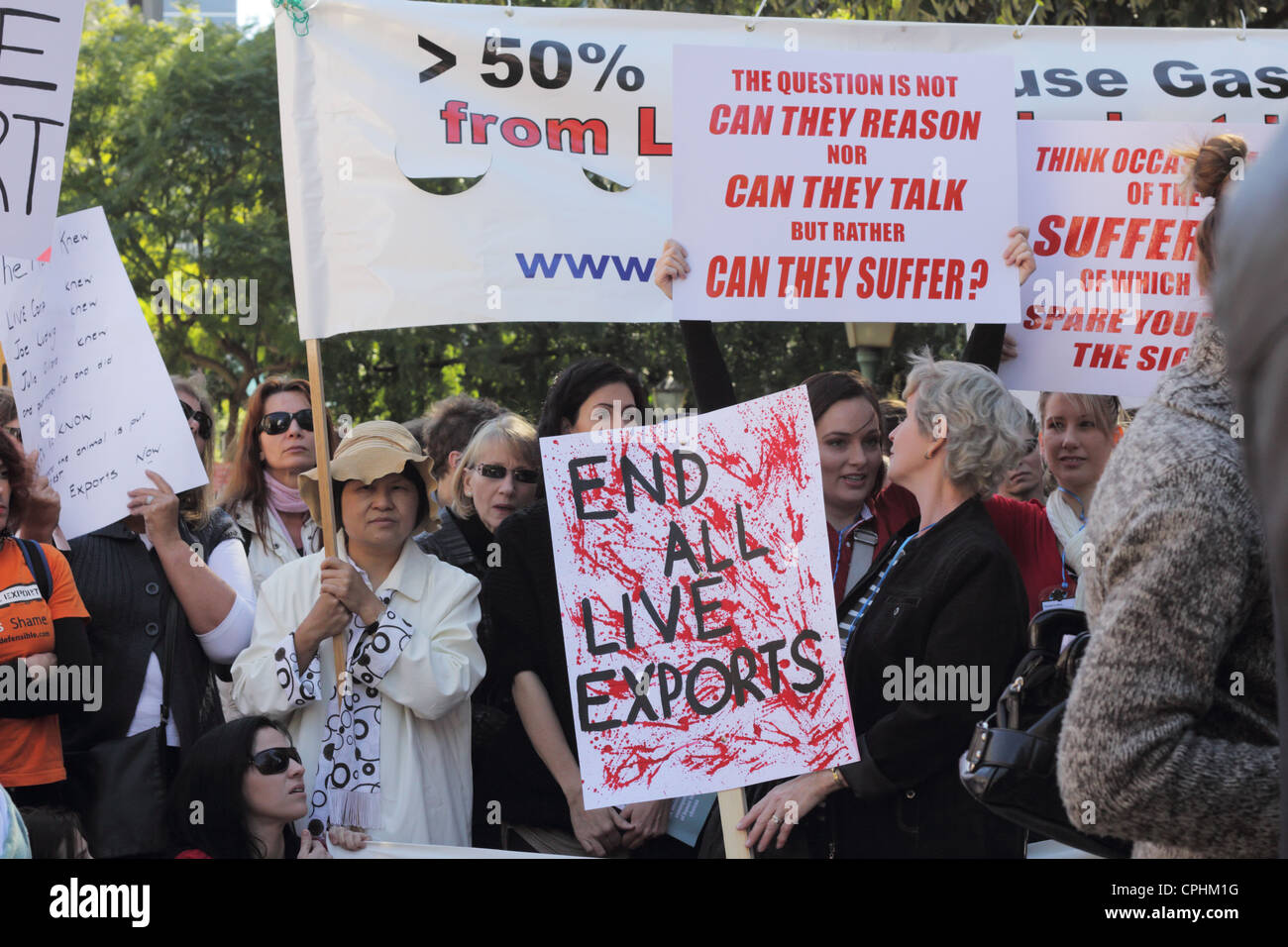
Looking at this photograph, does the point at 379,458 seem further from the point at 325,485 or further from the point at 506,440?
the point at 506,440

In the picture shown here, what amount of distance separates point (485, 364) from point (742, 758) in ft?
38.0

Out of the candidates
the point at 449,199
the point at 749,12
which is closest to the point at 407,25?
the point at 449,199

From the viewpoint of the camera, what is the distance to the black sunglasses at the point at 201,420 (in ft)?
15.7

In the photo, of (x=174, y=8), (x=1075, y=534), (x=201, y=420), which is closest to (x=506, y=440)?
(x=201, y=420)

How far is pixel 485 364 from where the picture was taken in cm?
1498

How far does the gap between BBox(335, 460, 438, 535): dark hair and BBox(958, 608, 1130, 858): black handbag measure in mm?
2102

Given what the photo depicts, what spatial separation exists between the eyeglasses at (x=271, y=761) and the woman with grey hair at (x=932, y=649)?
123 centimetres

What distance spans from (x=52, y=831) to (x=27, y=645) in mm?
521

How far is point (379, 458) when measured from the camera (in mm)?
4105

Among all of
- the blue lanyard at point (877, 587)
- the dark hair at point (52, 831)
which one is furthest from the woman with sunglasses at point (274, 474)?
the blue lanyard at point (877, 587)

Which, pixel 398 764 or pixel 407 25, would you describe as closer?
pixel 398 764

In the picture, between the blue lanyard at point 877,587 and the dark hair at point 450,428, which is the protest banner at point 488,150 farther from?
the dark hair at point 450,428
